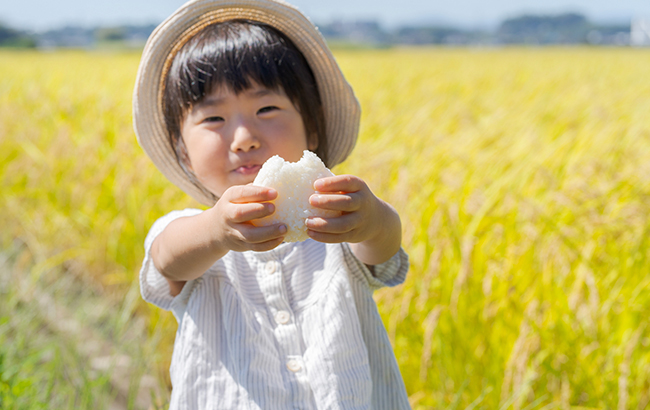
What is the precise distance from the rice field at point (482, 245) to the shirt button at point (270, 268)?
520 mm

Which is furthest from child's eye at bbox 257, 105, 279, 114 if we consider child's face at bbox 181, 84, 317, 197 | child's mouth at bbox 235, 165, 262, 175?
child's mouth at bbox 235, 165, 262, 175

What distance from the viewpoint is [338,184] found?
27.8 inches

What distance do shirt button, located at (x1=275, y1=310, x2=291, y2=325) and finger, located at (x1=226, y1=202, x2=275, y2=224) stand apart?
35 cm

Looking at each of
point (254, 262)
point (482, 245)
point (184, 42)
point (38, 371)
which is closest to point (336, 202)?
point (254, 262)

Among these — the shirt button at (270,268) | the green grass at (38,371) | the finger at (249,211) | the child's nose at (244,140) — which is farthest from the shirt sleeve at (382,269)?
the green grass at (38,371)

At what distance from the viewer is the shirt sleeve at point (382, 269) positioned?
3.43 ft

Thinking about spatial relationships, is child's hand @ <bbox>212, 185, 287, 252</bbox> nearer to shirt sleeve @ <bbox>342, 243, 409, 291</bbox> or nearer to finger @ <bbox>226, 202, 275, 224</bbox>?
finger @ <bbox>226, 202, 275, 224</bbox>

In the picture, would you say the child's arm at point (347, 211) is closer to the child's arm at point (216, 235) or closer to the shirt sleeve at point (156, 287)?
the child's arm at point (216, 235)

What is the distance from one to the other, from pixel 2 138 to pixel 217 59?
3.50 meters

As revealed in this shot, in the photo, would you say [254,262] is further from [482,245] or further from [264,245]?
[482,245]

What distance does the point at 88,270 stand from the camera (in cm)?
259

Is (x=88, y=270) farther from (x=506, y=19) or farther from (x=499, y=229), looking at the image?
(x=506, y=19)

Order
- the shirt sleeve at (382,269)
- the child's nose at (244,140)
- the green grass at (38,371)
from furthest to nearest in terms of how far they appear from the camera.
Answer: the green grass at (38,371), the shirt sleeve at (382,269), the child's nose at (244,140)

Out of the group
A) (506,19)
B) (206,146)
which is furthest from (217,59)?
(506,19)
